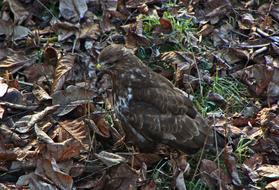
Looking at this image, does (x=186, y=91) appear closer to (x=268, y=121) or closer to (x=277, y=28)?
(x=268, y=121)

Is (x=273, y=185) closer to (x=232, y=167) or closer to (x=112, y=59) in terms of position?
(x=232, y=167)

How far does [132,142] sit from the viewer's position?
16.6 feet

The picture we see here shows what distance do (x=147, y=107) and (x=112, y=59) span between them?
409 millimetres

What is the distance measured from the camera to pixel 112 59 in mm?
4871

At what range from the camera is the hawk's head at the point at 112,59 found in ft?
15.9

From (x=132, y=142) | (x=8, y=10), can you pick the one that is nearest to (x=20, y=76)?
(x=8, y=10)

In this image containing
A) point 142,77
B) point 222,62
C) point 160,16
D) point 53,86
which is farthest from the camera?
point 160,16

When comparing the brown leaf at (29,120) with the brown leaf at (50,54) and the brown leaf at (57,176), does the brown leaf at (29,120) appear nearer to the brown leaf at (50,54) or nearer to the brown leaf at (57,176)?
the brown leaf at (57,176)

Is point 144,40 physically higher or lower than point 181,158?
higher

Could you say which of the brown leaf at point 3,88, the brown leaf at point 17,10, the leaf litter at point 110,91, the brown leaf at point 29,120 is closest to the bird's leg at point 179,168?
the leaf litter at point 110,91

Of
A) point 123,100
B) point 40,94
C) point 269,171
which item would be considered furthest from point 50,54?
point 269,171

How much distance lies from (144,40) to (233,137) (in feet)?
4.04

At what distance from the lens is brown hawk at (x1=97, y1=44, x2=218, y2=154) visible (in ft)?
16.0

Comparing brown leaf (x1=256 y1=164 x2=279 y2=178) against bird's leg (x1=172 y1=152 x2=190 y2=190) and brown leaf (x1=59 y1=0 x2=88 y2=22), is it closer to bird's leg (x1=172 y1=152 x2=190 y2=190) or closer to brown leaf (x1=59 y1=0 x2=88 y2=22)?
bird's leg (x1=172 y1=152 x2=190 y2=190)
